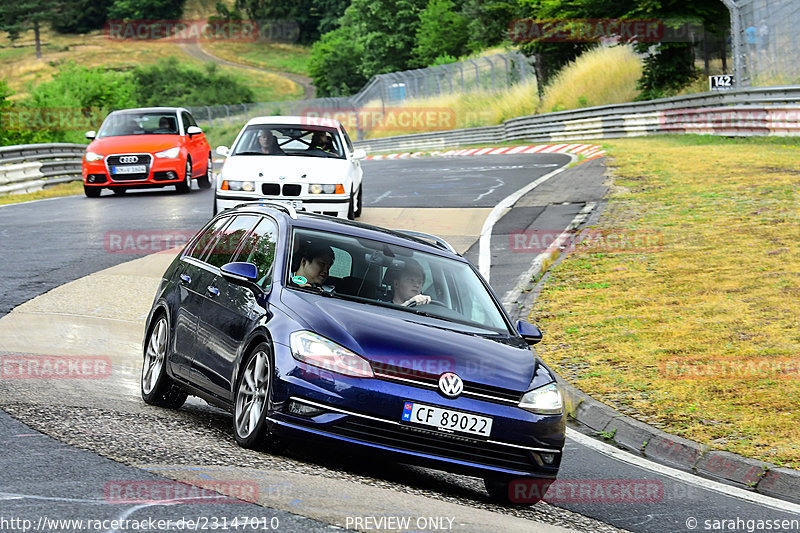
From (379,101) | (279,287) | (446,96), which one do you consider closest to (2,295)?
(279,287)

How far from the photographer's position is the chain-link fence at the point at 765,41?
106 ft

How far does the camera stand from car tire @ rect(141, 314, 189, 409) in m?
8.59

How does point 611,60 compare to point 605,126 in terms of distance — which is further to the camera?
point 611,60

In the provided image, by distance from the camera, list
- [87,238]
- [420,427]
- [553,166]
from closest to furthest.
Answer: [420,427] → [87,238] → [553,166]

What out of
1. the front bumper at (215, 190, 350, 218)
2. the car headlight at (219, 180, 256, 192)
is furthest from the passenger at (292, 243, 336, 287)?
the car headlight at (219, 180, 256, 192)

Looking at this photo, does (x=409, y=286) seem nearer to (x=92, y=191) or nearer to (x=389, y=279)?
(x=389, y=279)

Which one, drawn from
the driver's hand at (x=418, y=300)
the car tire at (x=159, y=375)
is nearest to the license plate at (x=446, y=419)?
the driver's hand at (x=418, y=300)

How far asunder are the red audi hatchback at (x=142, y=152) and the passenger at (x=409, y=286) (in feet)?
57.5

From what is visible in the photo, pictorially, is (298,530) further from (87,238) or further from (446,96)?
(446,96)

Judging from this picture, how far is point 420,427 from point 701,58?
120ft

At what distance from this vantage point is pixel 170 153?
25.0m

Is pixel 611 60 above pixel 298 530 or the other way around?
above

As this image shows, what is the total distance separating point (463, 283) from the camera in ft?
27.1

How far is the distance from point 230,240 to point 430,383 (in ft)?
8.51
